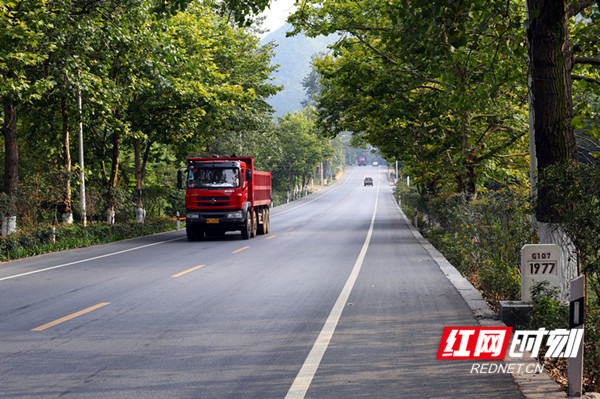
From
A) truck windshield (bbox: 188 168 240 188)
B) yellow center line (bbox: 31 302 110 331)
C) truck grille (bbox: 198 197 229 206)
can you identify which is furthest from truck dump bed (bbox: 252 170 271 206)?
yellow center line (bbox: 31 302 110 331)

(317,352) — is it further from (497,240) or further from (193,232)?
(193,232)

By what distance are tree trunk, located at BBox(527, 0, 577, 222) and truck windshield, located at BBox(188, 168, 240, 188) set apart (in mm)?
17349

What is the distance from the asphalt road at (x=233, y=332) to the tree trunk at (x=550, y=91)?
247cm

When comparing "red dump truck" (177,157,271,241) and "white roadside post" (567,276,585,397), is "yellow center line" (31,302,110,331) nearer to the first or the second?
A: "white roadside post" (567,276,585,397)

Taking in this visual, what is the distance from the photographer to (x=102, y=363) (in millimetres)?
6332

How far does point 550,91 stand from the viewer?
27.4 ft

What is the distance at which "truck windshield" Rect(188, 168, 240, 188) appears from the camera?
24781mm

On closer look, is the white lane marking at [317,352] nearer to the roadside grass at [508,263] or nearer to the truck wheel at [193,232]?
the roadside grass at [508,263]

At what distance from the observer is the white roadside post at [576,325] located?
5.14 meters

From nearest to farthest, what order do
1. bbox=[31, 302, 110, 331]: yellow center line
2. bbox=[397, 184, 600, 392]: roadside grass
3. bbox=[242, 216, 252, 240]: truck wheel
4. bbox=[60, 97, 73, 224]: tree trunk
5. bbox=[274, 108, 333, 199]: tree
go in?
bbox=[397, 184, 600, 392]: roadside grass, bbox=[31, 302, 110, 331]: yellow center line, bbox=[60, 97, 73, 224]: tree trunk, bbox=[242, 216, 252, 240]: truck wheel, bbox=[274, 108, 333, 199]: tree

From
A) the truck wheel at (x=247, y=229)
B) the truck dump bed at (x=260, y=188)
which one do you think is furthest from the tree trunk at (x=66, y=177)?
the truck dump bed at (x=260, y=188)

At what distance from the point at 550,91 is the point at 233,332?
524 centimetres

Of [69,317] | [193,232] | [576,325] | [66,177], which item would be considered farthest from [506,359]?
[66,177]

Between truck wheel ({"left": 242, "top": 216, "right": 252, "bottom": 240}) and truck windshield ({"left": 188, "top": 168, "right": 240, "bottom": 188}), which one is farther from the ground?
truck windshield ({"left": 188, "top": 168, "right": 240, "bottom": 188})
